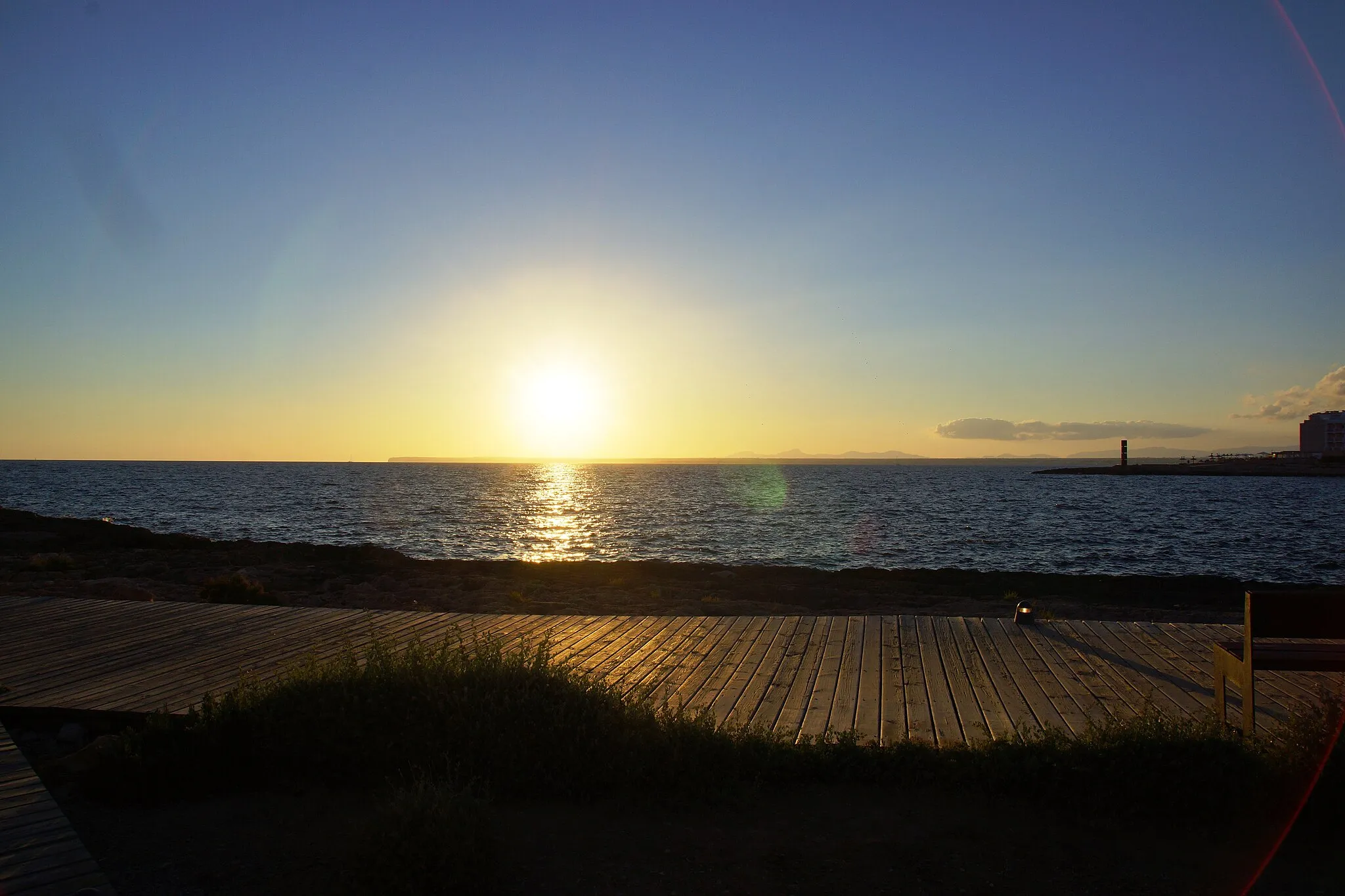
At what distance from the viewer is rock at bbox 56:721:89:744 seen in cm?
645

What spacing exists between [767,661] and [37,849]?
555 cm

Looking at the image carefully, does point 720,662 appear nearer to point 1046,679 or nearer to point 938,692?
point 938,692

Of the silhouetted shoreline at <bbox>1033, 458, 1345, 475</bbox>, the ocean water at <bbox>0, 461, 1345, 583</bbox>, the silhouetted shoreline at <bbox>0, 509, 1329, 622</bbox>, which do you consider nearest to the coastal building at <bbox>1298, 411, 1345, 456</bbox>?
the silhouetted shoreline at <bbox>1033, 458, 1345, 475</bbox>

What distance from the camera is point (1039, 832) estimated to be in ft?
15.5

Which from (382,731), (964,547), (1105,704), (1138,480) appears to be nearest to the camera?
(382,731)

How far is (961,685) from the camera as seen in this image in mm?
7145

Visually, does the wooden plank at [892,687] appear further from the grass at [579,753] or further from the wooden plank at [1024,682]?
the wooden plank at [1024,682]

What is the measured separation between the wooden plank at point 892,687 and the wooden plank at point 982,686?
0.58m

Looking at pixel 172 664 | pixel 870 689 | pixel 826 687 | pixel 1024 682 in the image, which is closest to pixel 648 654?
pixel 826 687

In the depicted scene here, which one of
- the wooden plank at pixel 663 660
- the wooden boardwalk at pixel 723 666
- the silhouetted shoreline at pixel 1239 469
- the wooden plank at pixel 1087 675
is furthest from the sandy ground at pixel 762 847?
the silhouetted shoreline at pixel 1239 469

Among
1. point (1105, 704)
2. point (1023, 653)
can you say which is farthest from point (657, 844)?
point (1023, 653)

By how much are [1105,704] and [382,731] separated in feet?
17.5

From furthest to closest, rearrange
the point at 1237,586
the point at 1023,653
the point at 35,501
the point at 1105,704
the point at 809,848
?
the point at 35,501 < the point at 1237,586 < the point at 1023,653 < the point at 1105,704 < the point at 809,848

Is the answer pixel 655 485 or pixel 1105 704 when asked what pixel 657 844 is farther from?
pixel 655 485
